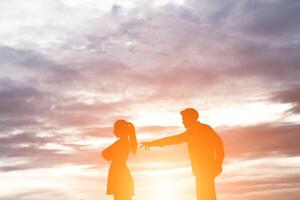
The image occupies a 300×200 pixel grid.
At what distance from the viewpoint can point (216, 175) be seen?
21469 mm

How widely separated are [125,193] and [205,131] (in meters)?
3.89

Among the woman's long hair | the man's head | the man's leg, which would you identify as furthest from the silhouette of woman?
the man's leg

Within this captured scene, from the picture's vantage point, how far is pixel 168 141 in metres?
22.3

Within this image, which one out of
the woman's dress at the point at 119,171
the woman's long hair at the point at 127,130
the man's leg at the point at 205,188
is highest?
the woman's long hair at the point at 127,130

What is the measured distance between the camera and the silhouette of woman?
72.7ft

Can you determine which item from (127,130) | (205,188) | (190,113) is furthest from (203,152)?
(127,130)

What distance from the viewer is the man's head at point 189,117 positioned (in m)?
21.4

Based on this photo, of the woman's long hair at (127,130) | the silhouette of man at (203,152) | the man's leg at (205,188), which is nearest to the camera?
the man's leg at (205,188)

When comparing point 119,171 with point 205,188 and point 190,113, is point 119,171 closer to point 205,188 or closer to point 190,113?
point 205,188

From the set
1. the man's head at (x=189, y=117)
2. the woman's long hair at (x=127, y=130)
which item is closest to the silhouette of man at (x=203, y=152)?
the man's head at (x=189, y=117)

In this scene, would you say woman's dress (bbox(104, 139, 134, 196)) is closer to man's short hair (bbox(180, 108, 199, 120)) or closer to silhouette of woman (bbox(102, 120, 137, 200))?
silhouette of woman (bbox(102, 120, 137, 200))

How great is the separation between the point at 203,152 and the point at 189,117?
54.8 inches

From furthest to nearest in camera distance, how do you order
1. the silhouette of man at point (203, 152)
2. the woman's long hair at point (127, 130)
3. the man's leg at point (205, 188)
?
the woman's long hair at point (127, 130) → the silhouette of man at point (203, 152) → the man's leg at point (205, 188)

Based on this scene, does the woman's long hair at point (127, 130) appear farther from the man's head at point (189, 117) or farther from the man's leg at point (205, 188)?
the man's leg at point (205, 188)
